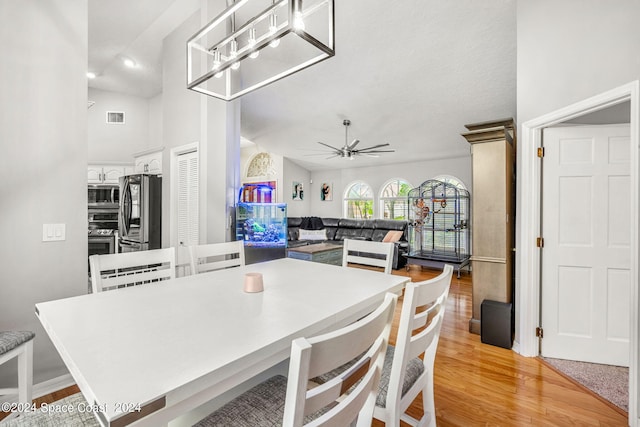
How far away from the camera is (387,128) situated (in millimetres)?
5730

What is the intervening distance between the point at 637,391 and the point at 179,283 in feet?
8.80

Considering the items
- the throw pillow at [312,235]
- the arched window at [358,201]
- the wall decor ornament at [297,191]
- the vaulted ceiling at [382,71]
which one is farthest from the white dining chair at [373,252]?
the wall decor ornament at [297,191]

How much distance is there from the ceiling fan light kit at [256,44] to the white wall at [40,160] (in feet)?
2.83

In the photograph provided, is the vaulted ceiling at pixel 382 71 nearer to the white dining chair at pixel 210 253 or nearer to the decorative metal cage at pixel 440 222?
the decorative metal cage at pixel 440 222

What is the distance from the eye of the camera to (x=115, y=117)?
5176mm

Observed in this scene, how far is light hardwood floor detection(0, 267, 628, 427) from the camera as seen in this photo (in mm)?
1796

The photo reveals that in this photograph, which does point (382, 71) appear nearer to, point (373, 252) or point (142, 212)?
point (373, 252)

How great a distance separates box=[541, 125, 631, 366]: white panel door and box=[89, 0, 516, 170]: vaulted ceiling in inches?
64.3

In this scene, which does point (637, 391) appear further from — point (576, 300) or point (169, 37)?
point (169, 37)

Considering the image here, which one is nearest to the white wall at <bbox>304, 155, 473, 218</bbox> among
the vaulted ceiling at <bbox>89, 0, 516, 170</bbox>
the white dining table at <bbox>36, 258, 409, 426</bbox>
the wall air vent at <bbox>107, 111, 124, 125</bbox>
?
the vaulted ceiling at <bbox>89, 0, 516, 170</bbox>

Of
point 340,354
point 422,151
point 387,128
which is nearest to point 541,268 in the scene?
point 340,354

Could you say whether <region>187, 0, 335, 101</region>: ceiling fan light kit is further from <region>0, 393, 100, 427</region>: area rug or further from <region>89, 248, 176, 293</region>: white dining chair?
<region>0, 393, 100, 427</region>: area rug

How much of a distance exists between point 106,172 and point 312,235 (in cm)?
469

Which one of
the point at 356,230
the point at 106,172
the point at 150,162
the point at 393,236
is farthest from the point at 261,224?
→ the point at 356,230
